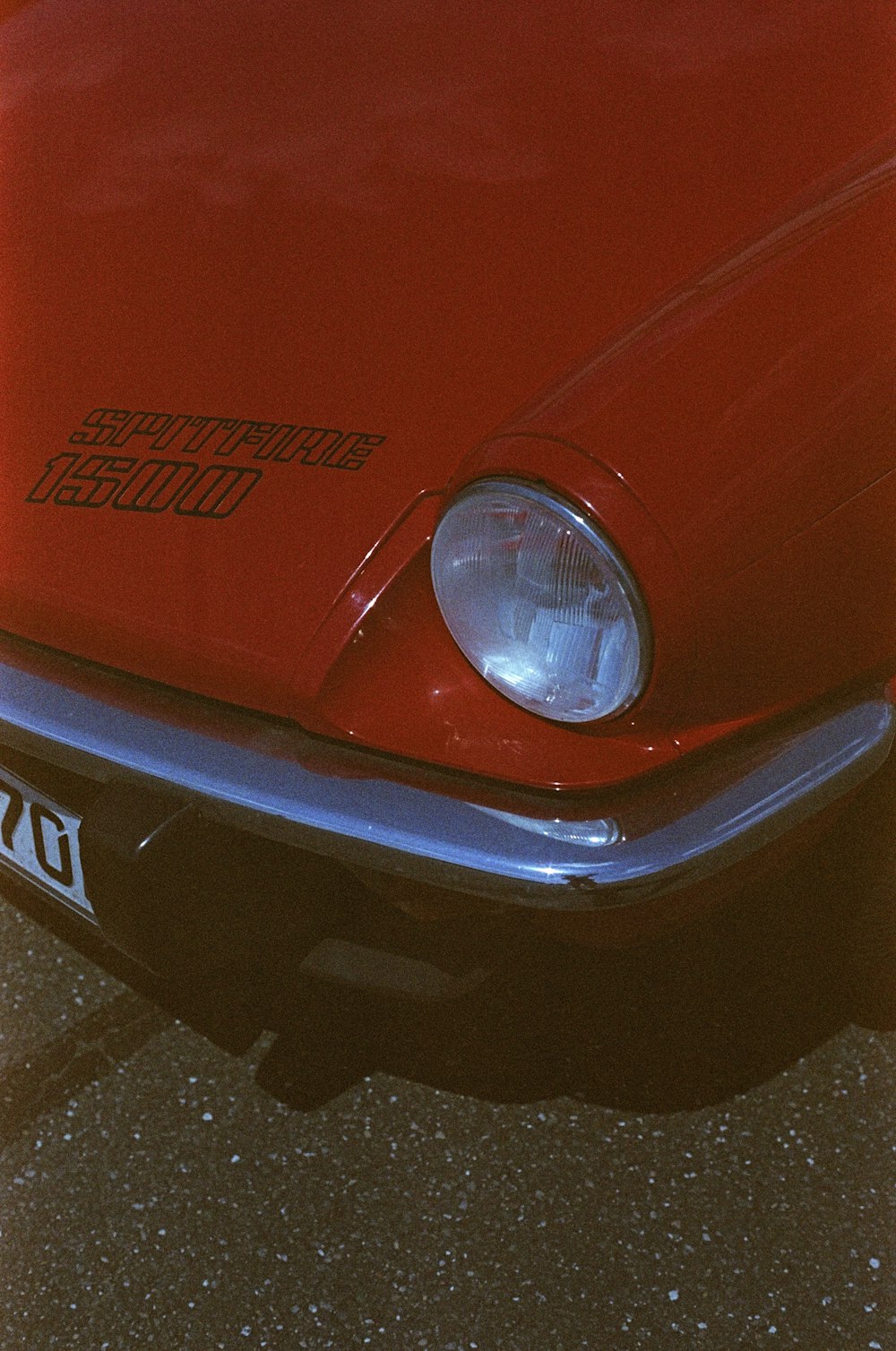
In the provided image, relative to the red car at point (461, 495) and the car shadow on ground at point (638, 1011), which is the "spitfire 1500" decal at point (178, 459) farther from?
the car shadow on ground at point (638, 1011)

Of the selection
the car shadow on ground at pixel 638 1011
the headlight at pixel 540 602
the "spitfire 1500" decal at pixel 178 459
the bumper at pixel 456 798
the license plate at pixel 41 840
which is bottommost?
the car shadow on ground at pixel 638 1011

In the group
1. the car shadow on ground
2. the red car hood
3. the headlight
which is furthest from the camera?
the car shadow on ground

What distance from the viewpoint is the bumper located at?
3.88 ft

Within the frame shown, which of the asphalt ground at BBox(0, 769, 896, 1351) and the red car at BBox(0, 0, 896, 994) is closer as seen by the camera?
the red car at BBox(0, 0, 896, 994)

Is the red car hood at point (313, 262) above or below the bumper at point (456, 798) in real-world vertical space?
above

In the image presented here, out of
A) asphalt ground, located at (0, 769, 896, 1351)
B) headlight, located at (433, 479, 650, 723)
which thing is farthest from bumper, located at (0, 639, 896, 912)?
asphalt ground, located at (0, 769, 896, 1351)

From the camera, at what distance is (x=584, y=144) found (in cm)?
157

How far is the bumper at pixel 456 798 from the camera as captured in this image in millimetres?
1182

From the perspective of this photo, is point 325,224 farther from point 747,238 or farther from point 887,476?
point 887,476

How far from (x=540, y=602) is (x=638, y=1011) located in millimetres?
845

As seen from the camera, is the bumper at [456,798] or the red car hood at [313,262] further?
the red car hood at [313,262]

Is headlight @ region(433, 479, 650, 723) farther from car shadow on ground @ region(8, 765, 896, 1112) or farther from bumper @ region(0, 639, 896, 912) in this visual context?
car shadow on ground @ region(8, 765, 896, 1112)

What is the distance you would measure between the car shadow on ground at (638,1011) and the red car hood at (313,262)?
2.00 feet

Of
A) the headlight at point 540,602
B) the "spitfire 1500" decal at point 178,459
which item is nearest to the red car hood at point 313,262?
the "spitfire 1500" decal at point 178,459
